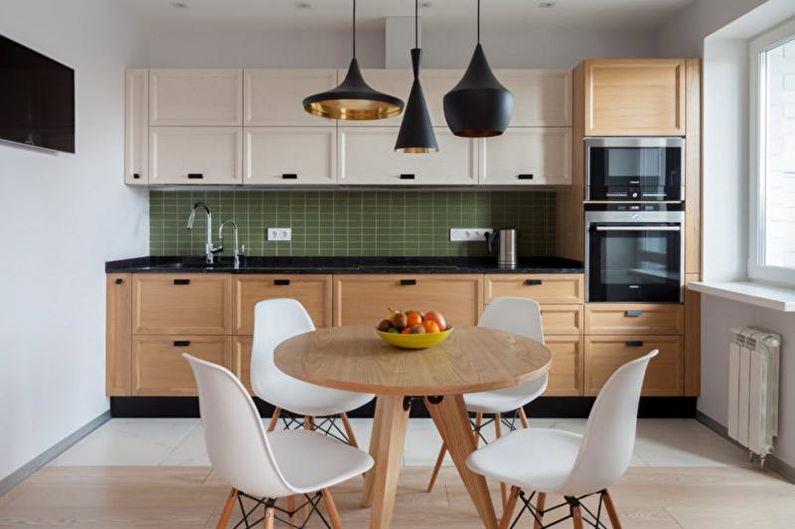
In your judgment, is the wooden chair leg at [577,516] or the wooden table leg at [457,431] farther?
the wooden table leg at [457,431]

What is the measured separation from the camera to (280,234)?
14.4 feet

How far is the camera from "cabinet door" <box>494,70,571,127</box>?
3.90 meters

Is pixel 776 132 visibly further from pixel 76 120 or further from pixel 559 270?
pixel 76 120

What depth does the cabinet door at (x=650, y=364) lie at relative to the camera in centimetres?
372

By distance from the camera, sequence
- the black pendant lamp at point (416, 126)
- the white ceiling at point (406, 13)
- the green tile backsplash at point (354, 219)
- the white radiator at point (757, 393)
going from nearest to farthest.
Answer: the black pendant lamp at point (416, 126), the white radiator at point (757, 393), the white ceiling at point (406, 13), the green tile backsplash at point (354, 219)

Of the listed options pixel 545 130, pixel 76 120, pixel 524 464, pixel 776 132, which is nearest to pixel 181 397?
pixel 76 120

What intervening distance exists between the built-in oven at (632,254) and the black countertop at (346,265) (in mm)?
162

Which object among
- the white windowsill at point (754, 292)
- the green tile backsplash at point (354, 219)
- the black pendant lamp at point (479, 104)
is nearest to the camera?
the black pendant lamp at point (479, 104)

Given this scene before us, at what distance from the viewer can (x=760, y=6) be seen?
9.93 ft

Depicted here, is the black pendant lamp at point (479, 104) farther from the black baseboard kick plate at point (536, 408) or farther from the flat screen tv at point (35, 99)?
the black baseboard kick plate at point (536, 408)

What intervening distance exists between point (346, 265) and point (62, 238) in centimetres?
181

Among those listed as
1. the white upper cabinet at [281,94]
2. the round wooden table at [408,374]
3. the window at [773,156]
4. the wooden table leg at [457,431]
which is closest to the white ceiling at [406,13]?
the white upper cabinet at [281,94]

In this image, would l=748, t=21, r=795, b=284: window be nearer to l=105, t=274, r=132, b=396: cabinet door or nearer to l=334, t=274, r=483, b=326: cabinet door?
l=334, t=274, r=483, b=326: cabinet door

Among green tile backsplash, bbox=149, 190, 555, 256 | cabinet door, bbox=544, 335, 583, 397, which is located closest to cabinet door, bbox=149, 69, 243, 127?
green tile backsplash, bbox=149, 190, 555, 256
